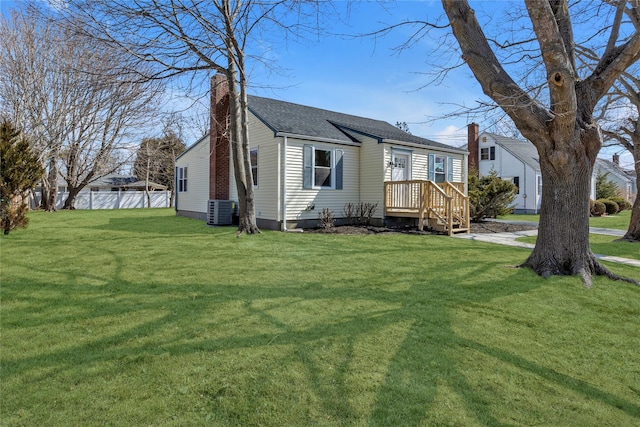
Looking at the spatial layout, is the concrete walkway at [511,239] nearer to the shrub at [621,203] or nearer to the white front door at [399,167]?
the white front door at [399,167]

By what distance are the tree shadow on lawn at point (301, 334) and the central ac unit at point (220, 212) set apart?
7.87 metres

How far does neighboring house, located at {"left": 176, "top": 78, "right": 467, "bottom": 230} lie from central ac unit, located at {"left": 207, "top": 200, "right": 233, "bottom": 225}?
97 mm

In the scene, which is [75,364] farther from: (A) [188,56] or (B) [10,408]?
(A) [188,56]

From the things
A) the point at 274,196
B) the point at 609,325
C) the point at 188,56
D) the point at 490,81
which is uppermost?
the point at 188,56

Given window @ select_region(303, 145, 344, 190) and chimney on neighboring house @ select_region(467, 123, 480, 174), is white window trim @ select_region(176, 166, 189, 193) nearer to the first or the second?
window @ select_region(303, 145, 344, 190)

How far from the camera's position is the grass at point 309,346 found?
2287 millimetres

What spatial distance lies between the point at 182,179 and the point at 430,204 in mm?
11912

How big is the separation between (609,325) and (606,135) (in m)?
10.7

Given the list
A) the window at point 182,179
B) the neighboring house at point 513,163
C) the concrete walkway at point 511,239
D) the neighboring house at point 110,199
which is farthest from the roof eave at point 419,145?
the neighboring house at point 110,199

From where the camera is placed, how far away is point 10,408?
7.23ft

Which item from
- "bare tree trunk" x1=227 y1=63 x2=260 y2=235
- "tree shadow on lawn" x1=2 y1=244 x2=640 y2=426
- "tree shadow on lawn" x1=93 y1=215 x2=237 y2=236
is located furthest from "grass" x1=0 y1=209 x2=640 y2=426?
"tree shadow on lawn" x1=93 y1=215 x2=237 y2=236

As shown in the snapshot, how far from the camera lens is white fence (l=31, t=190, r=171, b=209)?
2673 centimetres

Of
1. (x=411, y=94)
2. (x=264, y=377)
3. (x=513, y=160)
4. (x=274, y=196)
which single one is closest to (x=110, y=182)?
(x=274, y=196)

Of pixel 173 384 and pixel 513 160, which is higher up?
pixel 513 160
